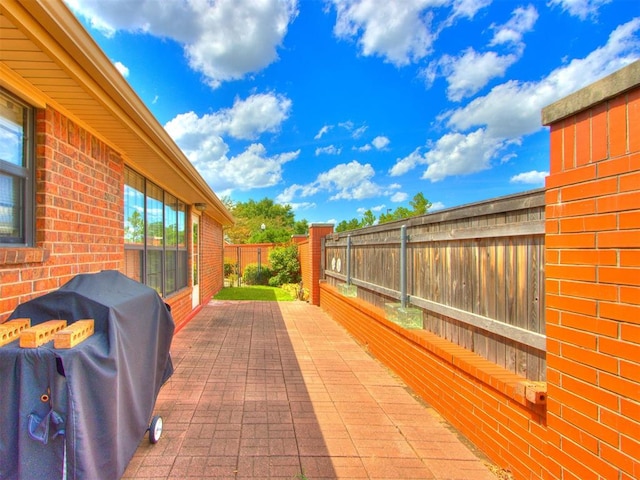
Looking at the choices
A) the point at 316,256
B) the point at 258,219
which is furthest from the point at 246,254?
the point at 258,219

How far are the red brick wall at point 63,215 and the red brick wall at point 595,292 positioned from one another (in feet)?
10.5

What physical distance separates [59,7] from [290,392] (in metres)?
3.67

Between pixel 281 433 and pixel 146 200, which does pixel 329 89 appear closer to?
pixel 146 200

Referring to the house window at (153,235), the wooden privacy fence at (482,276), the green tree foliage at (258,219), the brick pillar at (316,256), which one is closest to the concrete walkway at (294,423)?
the wooden privacy fence at (482,276)

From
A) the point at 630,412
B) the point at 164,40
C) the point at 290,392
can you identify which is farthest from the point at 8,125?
the point at 164,40

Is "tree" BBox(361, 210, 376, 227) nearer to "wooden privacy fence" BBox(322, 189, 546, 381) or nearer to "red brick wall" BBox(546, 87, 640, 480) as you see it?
"wooden privacy fence" BBox(322, 189, 546, 381)

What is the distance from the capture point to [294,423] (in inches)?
120

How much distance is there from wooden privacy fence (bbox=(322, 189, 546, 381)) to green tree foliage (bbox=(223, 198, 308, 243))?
85.0 ft

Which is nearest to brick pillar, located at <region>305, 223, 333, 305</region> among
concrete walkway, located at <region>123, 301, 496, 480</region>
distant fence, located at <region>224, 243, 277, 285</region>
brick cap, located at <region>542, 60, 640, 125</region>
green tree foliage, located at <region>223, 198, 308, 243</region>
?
concrete walkway, located at <region>123, 301, 496, 480</region>

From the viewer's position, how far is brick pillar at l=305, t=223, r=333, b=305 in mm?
10109

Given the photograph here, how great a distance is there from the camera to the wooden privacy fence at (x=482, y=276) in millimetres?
2246

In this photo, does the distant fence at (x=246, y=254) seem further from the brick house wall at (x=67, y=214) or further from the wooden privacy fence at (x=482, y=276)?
the brick house wall at (x=67, y=214)

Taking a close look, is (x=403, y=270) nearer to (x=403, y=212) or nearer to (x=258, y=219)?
(x=403, y=212)

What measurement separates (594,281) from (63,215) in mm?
3570
